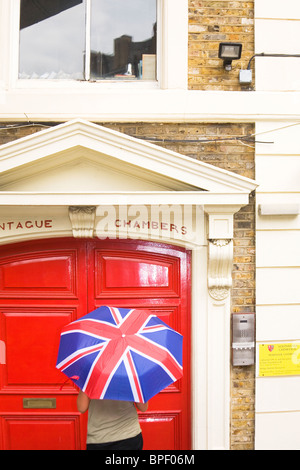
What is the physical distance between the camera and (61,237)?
12.6 ft

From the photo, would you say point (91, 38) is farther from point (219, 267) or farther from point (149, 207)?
point (219, 267)

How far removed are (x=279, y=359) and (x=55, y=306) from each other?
2.20 metres

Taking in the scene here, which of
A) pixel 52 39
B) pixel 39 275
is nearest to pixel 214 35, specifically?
pixel 52 39

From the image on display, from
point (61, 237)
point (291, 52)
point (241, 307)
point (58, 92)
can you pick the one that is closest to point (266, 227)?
point (241, 307)

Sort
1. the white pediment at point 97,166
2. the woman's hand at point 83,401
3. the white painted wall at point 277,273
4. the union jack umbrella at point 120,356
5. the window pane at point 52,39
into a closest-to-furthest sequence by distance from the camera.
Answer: the union jack umbrella at point 120,356 → the woman's hand at point 83,401 → the white pediment at point 97,166 → the white painted wall at point 277,273 → the window pane at point 52,39

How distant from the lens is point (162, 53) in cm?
398

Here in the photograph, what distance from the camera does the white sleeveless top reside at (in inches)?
110

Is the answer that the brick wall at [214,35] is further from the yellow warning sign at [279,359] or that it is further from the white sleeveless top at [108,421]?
the white sleeveless top at [108,421]

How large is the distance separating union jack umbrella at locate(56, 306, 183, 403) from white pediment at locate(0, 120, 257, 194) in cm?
130

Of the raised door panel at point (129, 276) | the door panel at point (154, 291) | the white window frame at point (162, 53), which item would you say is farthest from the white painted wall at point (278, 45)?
the raised door panel at point (129, 276)

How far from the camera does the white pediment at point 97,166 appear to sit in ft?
11.2

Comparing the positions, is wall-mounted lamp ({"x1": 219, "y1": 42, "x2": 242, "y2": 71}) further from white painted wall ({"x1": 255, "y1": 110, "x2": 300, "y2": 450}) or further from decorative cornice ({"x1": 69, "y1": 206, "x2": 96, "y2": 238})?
decorative cornice ({"x1": 69, "y1": 206, "x2": 96, "y2": 238})

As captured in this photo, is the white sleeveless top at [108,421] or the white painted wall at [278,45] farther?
the white painted wall at [278,45]

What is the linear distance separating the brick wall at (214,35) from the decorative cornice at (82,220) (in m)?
1.56
